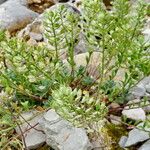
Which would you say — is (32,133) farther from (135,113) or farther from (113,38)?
(113,38)

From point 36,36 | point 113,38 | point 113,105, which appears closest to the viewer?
point 113,38

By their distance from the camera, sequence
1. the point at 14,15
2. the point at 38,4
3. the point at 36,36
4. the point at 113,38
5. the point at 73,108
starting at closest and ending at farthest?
the point at 73,108
the point at 113,38
the point at 36,36
the point at 14,15
the point at 38,4

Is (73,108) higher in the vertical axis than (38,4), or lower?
higher

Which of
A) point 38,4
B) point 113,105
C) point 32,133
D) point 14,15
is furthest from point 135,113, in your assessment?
point 38,4

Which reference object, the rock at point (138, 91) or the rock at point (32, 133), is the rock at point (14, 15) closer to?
the rock at point (32, 133)

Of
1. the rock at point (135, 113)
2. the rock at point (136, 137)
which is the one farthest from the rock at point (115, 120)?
the rock at point (136, 137)

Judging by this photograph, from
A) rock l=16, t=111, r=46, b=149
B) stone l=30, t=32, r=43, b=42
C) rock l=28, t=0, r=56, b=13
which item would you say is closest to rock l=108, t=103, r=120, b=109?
rock l=16, t=111, r=46, b=149
